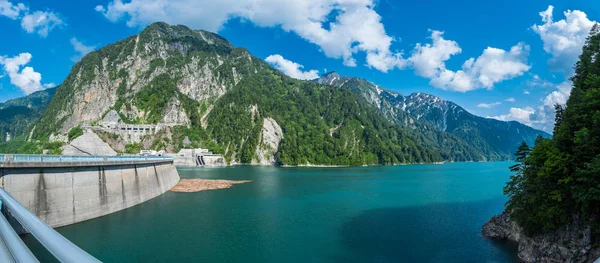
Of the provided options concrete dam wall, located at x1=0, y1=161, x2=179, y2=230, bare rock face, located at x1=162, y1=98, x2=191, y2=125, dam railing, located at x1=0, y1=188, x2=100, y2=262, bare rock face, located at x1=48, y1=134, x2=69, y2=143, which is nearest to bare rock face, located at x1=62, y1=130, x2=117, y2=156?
concrete dam wall, located at x1=0, y1=161, x2=179, y2=230

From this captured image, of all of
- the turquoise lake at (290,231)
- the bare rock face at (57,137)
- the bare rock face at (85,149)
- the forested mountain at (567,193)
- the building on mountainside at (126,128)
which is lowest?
the turquoise lake at (290,231)

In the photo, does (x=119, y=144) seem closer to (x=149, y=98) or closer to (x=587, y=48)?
(x=149, y=98)

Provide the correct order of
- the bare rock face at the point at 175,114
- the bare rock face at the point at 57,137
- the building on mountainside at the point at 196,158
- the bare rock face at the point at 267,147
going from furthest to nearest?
the bare rock face at the point at 175,114 < the bare rock face at the point at 267,147 < the bare rock face at the point at 57,137 < the building on mountainside at the point at 196,158

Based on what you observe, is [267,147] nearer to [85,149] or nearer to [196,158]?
[196,158]

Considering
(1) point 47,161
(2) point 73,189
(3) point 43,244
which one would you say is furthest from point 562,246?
(1) point 47,161

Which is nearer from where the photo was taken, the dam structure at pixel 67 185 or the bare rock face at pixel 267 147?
the dam structure at pixel 67 185

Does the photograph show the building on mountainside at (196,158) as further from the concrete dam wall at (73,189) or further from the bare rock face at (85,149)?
the concrete dam wall at (73,189)

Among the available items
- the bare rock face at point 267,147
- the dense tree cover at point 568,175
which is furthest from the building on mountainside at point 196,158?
the dense tree cover at point 568,175
